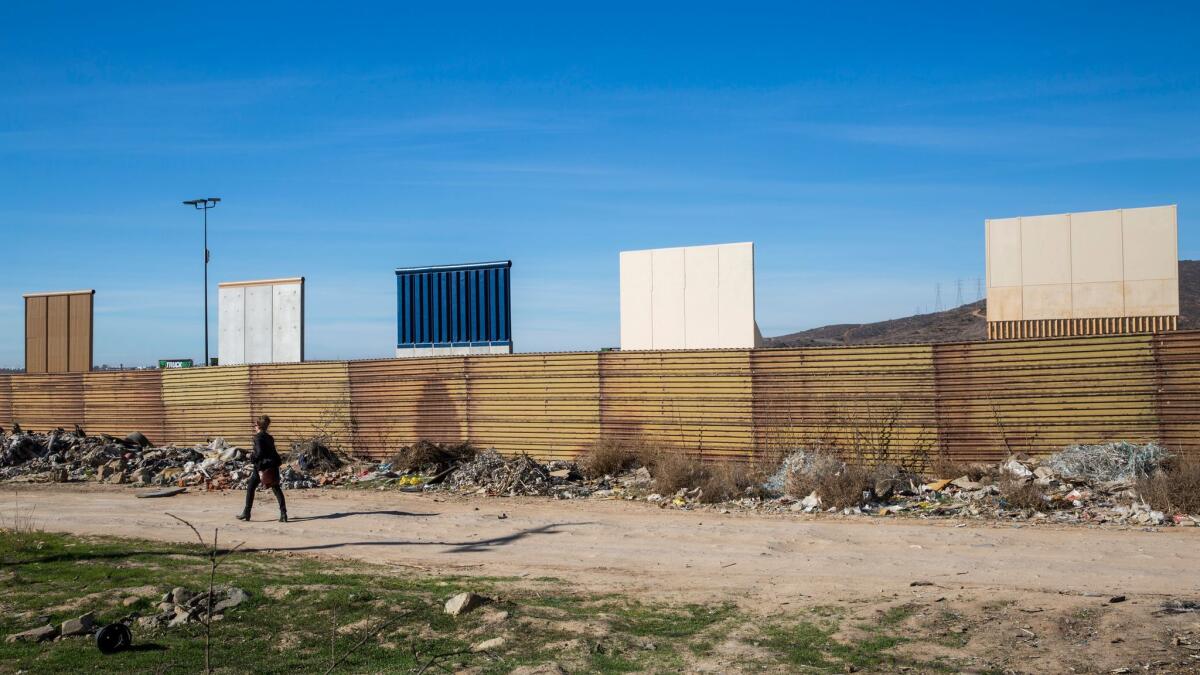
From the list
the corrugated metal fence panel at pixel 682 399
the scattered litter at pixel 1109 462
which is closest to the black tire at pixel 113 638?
the corrugated metal fence panel at pixel 682 399

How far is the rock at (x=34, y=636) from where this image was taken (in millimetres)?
8992

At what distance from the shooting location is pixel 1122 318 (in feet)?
62.1

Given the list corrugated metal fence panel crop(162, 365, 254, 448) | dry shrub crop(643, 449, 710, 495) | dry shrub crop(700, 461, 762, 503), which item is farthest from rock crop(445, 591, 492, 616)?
corrugated metal fence panel crop(162, 365, 254, 448)

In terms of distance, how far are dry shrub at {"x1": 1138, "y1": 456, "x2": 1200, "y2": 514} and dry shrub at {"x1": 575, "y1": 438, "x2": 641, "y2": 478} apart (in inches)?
363

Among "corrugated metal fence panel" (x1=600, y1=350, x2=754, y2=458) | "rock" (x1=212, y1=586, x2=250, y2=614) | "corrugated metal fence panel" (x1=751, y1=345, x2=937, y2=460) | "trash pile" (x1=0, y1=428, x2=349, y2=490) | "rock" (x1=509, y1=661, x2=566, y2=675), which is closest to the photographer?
"rock" (x1=509, y1=661, x2=566, y2=675)

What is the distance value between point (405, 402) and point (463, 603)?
14.0 metres

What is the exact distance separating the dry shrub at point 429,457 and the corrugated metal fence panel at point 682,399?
330 cm

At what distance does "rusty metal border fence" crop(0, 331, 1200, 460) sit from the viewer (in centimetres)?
1598

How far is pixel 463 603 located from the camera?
30.3 feet

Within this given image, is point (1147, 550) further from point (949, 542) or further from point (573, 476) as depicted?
point (573, 476)

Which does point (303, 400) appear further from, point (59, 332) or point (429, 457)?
point (59, 332)

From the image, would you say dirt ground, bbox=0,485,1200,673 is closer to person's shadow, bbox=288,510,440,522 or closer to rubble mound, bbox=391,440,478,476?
person's shadow, bbox=288,510,440,522

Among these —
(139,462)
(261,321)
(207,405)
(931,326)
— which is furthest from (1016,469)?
(931,326)

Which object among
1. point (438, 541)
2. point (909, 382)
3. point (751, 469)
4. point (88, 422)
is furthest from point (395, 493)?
point (88, 422)
